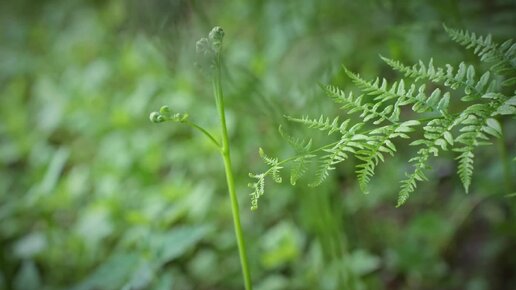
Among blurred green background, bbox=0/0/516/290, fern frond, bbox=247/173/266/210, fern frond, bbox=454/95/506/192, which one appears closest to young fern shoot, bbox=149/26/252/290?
fern frond, bbox=247/173/266/210

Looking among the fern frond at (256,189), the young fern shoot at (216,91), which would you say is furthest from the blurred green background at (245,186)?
the fern frond at (256,189)

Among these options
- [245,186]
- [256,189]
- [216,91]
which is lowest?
[256,189]

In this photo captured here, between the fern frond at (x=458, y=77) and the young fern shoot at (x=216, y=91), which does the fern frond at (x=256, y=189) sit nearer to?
the young fern shoot at (x=216, y=91)

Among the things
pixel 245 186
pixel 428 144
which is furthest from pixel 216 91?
pixel 245 186

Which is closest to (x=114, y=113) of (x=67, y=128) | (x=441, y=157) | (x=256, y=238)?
(x=67, y=128)

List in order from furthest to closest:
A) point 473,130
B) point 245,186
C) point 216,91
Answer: point 245,186 < point 216,91 < point 473,130

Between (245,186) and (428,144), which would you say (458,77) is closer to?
(428,144)

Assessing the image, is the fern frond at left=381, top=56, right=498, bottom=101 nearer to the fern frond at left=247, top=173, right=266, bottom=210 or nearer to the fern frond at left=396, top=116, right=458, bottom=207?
the fern frond at left=396, top=116, right=458, bottom=207

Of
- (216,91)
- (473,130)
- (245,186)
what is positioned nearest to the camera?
(473,130)
